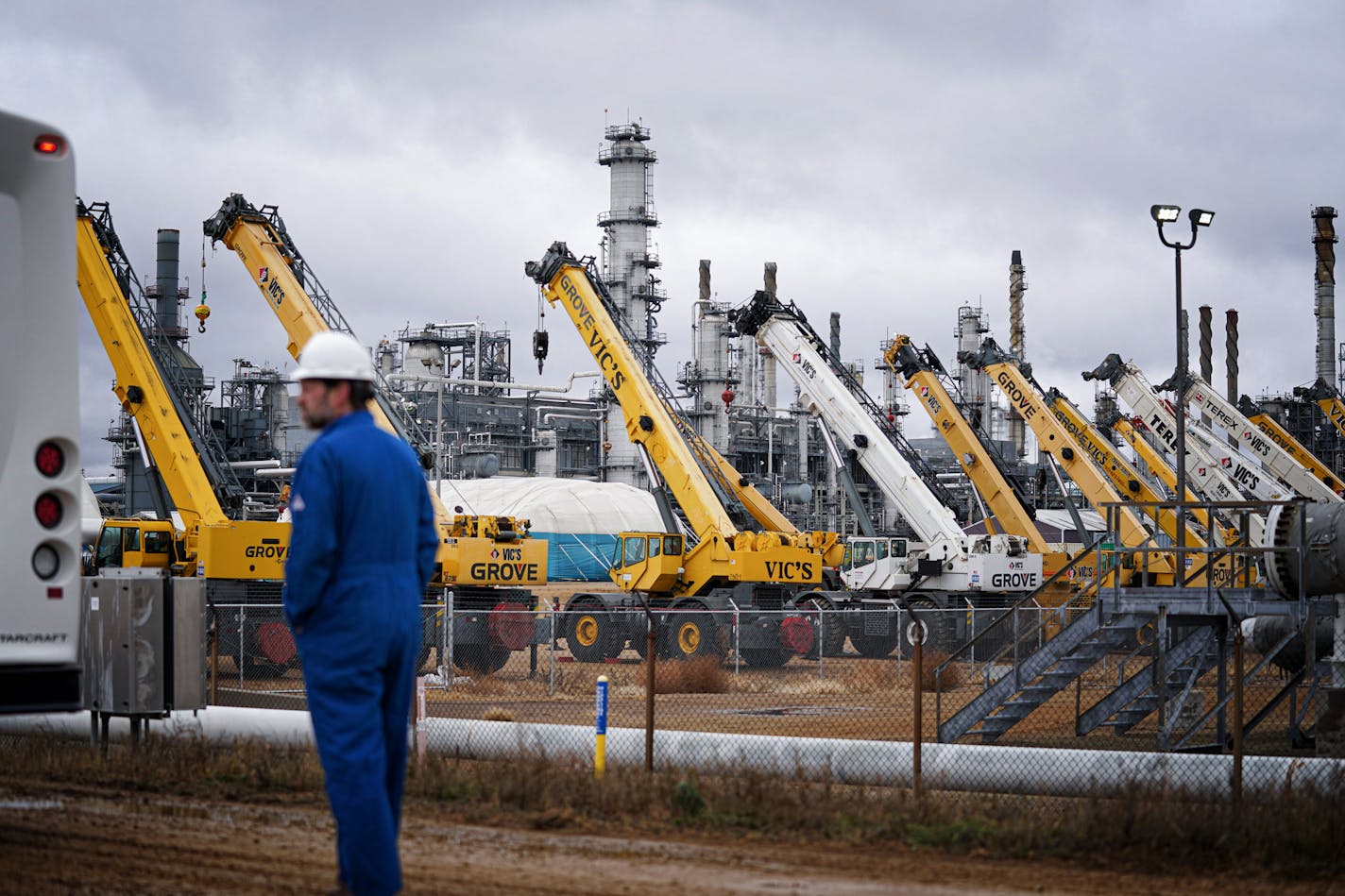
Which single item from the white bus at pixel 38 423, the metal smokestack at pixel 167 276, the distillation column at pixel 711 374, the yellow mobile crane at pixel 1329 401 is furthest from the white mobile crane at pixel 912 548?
the distillation column at pixel 711 374

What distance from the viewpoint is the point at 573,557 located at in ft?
241

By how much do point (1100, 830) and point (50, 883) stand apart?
5442mm

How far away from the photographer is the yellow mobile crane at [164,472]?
2978 centimetres

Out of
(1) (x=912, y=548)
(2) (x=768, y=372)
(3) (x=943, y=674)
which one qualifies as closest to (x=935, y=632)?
(1) (x=912, y=548)

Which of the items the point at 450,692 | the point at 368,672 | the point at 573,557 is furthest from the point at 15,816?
the point at 573,557

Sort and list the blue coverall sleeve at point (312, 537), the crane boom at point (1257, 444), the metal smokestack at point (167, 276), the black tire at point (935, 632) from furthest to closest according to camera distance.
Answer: the metal smokestack at point (167, 276) → the crane boom at point (1257, 444) → the black tire at point (935, 632) → the blue coverall sleeve at point (312, 537)

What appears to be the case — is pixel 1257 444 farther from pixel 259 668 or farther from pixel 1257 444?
pixel 259 668

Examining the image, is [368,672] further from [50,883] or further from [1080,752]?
[1080,752]

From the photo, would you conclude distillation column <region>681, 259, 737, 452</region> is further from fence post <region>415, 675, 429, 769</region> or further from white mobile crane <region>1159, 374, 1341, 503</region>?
fence post <region>415, 675, 429, 769</region>

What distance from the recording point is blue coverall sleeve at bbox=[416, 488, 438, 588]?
6.30 meters

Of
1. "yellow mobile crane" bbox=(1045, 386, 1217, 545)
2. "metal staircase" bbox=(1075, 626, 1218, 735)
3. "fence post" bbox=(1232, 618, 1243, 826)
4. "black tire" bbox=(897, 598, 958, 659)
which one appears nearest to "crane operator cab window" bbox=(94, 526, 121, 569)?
"black tire" bbox=(897, 598, 958, 659)

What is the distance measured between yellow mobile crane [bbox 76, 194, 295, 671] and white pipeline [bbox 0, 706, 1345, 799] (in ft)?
51.4

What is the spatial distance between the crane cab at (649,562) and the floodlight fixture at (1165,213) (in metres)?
12.5

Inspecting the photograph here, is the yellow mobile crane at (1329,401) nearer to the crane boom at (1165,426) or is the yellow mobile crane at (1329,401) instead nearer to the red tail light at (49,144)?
the crane boom at (1165,426)
